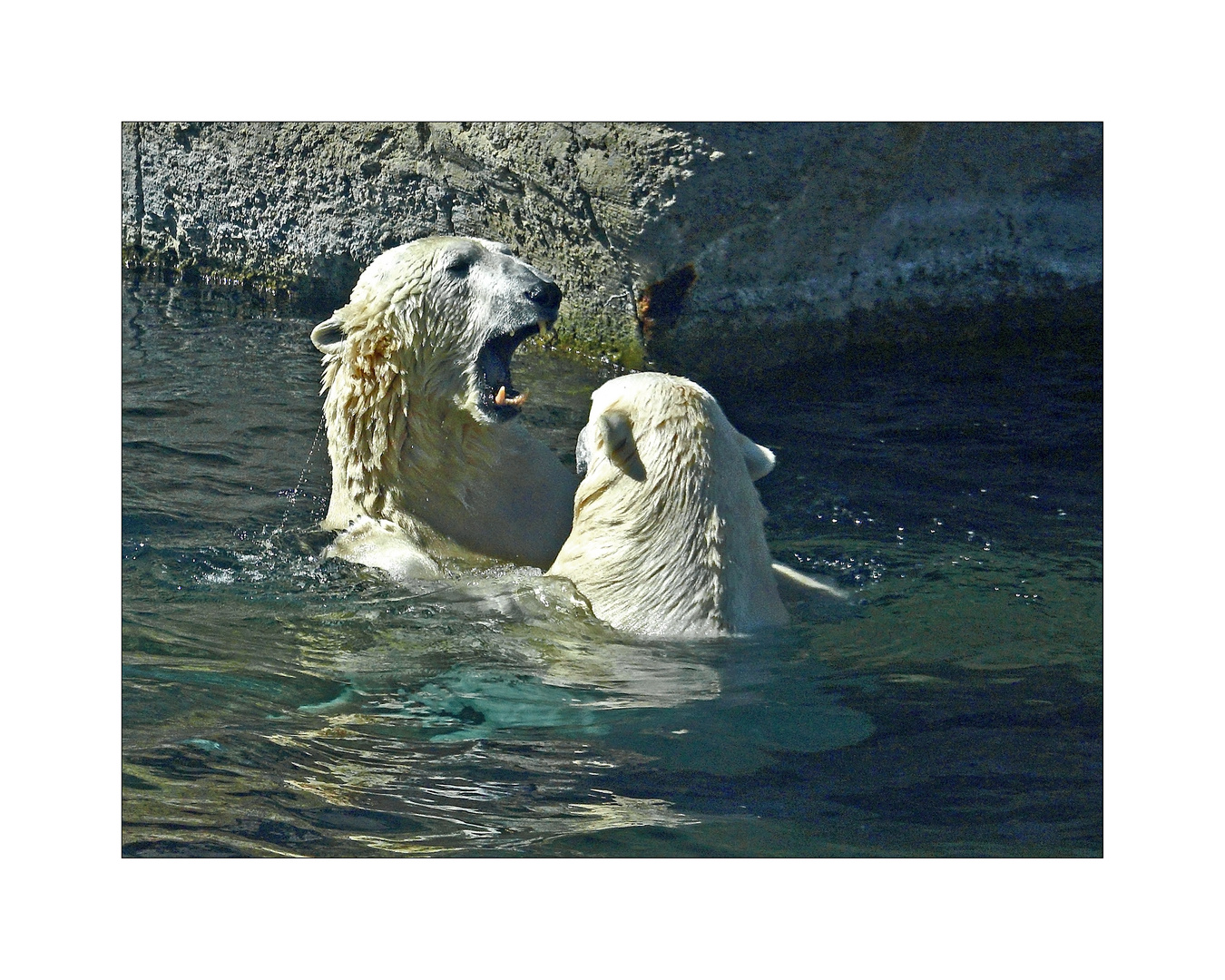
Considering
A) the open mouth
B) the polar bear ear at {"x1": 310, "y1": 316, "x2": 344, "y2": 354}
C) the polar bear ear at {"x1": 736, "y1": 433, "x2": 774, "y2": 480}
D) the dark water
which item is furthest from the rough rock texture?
the polar bear ear at {"x1": 736, "y1": 433, "x2": 774, "y2": 480}

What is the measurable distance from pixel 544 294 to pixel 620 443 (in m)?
1.10

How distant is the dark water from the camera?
158 inches

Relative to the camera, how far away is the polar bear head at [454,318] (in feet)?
18.6

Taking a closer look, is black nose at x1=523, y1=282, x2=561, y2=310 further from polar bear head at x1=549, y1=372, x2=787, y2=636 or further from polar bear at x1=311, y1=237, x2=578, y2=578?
polar bear head at x1=549, y1=372, x2=787, y2=636

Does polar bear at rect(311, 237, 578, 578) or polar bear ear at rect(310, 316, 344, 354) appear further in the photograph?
polar bear ear at rect(310, 316, 344, 354)

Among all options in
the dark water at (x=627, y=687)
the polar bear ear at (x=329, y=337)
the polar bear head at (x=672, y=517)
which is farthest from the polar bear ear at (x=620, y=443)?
the polar bear ear at (x=329, y=337)

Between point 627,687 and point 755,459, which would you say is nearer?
point 627,687

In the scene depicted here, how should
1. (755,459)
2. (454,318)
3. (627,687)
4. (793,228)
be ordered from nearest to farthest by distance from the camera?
(627,687) < (755,459) < (454,318) < (793,228)

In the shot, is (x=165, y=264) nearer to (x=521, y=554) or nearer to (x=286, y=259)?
(x=286, y=259)

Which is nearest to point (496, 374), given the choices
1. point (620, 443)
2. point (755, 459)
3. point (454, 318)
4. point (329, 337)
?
Result: point (454, 318)

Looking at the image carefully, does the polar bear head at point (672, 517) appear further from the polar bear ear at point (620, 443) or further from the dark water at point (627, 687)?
the dark water at point (627, 687)

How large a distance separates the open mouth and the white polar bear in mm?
765

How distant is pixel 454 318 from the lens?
5684 millimetres

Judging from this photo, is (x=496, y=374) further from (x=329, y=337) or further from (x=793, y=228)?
(x=793, y=228)
